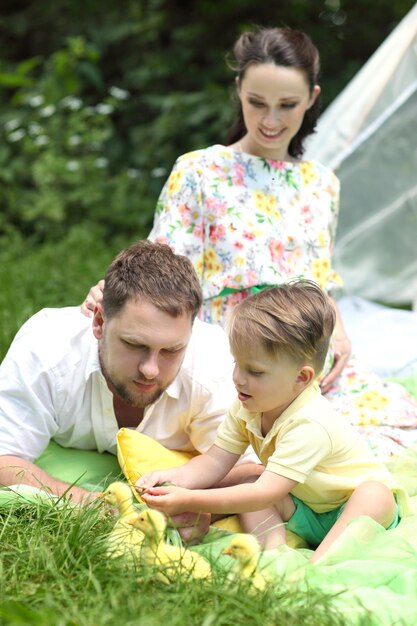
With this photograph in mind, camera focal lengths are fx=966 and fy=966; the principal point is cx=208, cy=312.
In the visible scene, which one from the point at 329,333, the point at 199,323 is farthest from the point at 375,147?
the point at 329,333

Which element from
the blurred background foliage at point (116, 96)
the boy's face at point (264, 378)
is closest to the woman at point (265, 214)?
the boy's face at point (264, 378)

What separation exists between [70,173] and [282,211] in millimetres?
3800

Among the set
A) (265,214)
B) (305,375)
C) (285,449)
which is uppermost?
(305,375)

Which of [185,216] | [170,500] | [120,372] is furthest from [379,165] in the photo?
[170,500]

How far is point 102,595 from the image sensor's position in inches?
81.6

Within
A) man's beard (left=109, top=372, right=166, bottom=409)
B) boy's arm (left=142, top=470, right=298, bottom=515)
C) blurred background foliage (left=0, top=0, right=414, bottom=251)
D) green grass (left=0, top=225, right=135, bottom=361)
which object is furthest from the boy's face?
blurred background foliage (left=0, top=0, right=414, bottom=251)

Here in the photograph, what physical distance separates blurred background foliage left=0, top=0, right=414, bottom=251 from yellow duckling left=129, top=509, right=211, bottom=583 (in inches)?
190

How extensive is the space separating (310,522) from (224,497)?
0.36m

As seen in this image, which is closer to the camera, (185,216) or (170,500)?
(170,500)

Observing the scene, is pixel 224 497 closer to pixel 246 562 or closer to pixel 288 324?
pixel 246 562

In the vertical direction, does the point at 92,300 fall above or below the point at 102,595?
below

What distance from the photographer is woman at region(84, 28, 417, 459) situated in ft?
11.5

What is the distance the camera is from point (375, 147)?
5.20 metres

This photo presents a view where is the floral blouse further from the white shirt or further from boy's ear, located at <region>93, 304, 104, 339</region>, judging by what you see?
boy's ear, located at <region>93, 304, 104, 339</region>
